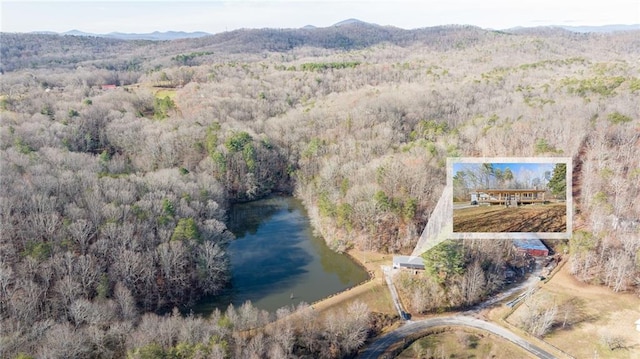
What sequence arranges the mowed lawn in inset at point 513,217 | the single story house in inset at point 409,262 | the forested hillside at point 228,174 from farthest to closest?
the single story house in inset at point 409,262
the forested hillside at point 228,174
the mowed lawn in inset at point 513,217

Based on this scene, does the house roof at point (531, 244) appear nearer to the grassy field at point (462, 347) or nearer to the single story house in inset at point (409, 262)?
the single story house in inset at point (409, 262)

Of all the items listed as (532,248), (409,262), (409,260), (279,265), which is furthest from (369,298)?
(532,248)

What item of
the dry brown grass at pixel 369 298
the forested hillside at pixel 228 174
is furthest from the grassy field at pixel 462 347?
the dry brown grass at pixel 369 298

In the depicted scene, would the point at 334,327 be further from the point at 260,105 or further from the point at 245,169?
the point at 260,105

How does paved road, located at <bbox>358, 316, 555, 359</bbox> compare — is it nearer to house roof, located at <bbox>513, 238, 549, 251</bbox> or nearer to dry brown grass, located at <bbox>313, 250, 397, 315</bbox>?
dry brown grass, located at <bbox>313, 250, 397, 315</bbox>

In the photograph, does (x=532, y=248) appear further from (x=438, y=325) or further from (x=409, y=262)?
(x=438, y=325)

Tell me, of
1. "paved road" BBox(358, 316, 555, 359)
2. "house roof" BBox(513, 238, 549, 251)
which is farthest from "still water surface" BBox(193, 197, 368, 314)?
"house roof" BBox(513, 238, 549, 251)

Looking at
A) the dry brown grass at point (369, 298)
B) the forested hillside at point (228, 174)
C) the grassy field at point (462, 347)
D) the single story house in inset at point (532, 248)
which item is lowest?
the grassy field at point (462, 347)
